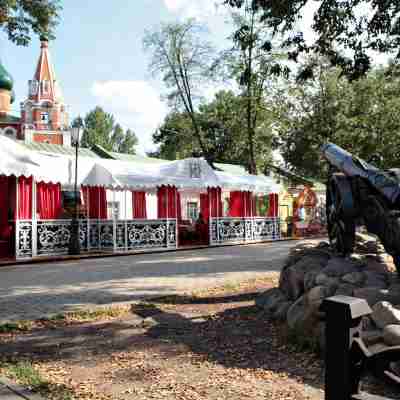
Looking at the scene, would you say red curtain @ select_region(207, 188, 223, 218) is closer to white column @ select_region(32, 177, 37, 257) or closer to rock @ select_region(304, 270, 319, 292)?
white column @ select_region(32, 177, 37, 257)

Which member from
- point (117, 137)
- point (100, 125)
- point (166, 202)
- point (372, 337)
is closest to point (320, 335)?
point (372, 337)

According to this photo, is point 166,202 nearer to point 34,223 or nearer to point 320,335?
point 34,223

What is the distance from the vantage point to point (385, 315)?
13.8 ft

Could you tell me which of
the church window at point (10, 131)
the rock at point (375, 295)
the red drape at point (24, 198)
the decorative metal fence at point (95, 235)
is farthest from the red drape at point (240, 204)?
the church window at point (10, 131)

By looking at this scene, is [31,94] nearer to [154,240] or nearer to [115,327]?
[154,240]

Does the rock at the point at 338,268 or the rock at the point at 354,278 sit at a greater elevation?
the rock at the point at 338,268

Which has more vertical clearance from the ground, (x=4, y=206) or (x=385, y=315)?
(x=4, y=206)

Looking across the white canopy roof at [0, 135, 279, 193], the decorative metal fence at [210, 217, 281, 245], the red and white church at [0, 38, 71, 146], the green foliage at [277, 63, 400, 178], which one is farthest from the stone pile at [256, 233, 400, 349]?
the red and white church at [0, 38, 71, 146]

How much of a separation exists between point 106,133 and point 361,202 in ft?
253

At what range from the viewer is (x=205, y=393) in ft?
12.1

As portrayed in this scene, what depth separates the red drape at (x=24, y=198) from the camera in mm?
14242

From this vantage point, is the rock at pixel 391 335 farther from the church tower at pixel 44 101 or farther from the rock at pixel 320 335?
the church tower at pixel 44 101

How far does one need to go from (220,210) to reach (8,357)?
16.1 m

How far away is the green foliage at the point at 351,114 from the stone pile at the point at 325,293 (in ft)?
74.0
